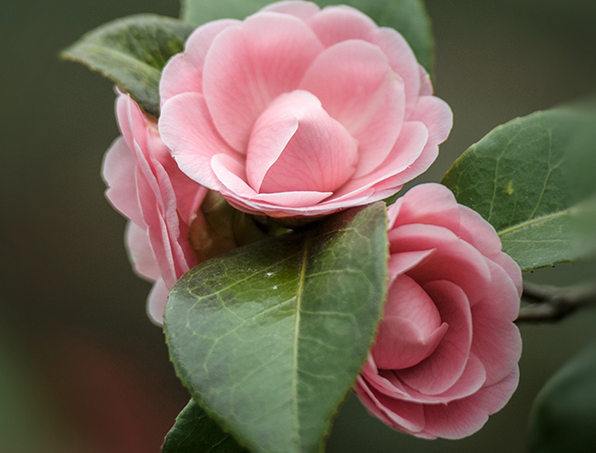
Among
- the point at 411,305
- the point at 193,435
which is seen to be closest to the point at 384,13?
the point at 411,305

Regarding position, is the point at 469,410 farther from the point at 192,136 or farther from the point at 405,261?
the point at 192,136

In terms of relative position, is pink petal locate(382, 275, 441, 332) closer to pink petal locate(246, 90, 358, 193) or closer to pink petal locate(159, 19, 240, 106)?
pink petal locate(246, 90, 358, 193)

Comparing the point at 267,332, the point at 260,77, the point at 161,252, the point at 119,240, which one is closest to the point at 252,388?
the point at 267,332

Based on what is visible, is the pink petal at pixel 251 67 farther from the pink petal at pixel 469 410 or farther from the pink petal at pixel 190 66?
the pink petal at pixel 469 410

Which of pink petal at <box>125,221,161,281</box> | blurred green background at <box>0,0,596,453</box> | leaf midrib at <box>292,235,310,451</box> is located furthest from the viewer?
blurred green background at <box>0,0,596,453</box>

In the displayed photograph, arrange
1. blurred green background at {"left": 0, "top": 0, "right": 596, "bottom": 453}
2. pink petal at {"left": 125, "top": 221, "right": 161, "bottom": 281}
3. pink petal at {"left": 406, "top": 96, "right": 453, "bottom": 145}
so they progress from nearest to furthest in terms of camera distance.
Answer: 1. pink petal at {"left": 406, "top": 96, "right": 453, "bottom": 145}
2. pink petal at {"left": 125, "top": 221, "right": 161, "bottom": 281}
3. blurred green background at {"left": 0, "top": 0, "right": 596, "bottom": 453}

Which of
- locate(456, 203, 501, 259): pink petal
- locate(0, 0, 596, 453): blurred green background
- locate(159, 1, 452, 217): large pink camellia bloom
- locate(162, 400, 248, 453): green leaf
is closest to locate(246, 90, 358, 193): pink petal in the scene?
locate(159, 1, 452, 217): large pink camellia bloom
